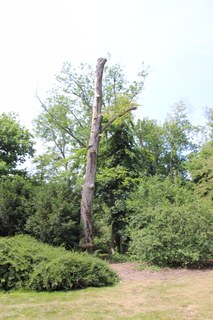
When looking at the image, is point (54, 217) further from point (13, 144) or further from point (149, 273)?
point (13, 144)

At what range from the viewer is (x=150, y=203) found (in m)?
11.4

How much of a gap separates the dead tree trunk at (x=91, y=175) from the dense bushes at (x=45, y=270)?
333cm

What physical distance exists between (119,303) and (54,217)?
444 cm

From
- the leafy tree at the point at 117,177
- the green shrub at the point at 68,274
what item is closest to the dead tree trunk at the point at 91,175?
the leafy tree at the point at 117,177

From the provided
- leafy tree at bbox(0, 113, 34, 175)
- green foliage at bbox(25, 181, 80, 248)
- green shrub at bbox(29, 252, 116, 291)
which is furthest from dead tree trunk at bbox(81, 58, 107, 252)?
leafy tree at bbox(0, 113, 34, 175)

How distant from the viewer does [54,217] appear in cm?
944

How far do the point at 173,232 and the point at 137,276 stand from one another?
2.02 m

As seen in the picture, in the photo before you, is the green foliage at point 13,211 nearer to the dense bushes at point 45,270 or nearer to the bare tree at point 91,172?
→ the bare tree at point 91,172

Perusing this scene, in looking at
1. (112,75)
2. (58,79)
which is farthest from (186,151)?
(58,79)

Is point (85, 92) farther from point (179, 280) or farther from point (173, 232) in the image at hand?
point (179, 280)

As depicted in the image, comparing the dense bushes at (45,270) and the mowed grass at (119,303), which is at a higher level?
the dense bushes at (45,270)

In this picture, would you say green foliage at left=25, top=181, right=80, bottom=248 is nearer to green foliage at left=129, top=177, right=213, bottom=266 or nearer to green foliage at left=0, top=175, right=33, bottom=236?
green foliage at left=0, top=175, right=33, bottom=236

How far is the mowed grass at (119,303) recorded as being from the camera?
4.73m

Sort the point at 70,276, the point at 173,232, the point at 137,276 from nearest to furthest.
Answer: the point at 70,276 → the point at 137,276 → the point at 173,232
